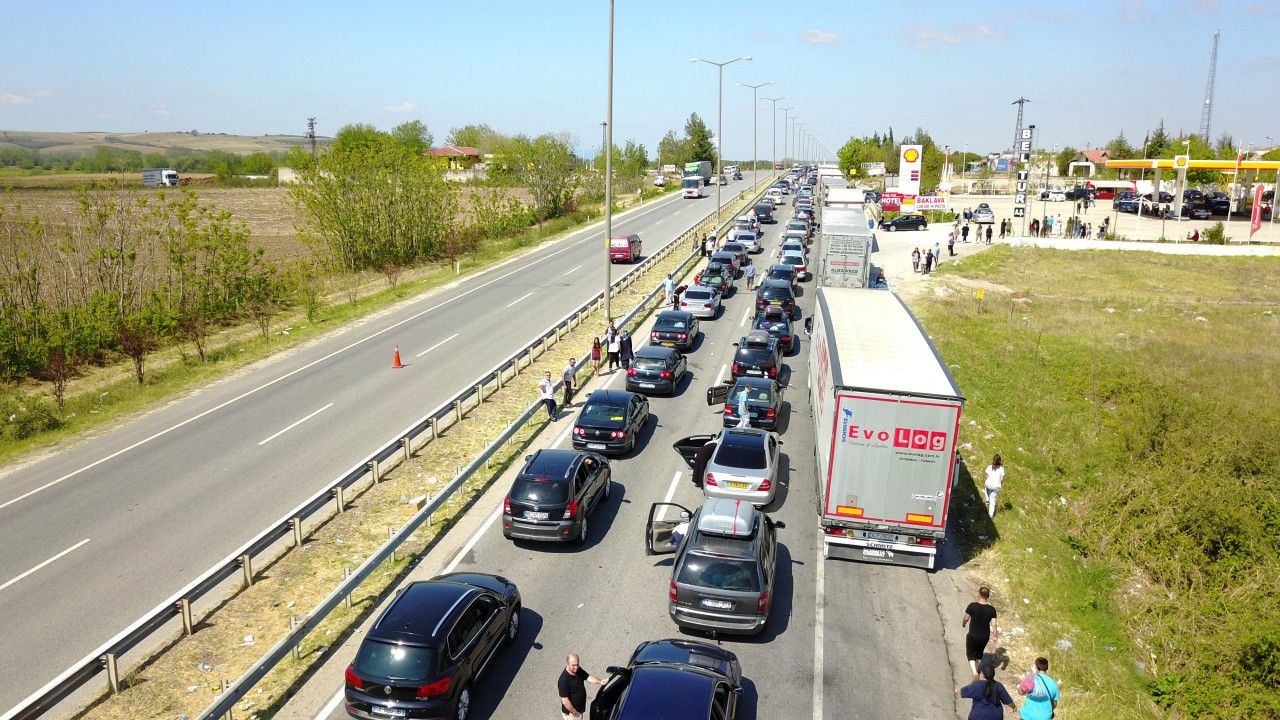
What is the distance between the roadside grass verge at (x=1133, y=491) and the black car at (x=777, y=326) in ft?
19.1

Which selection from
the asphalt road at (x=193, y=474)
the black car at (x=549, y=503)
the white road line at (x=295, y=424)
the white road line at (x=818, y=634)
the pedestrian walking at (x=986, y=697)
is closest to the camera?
the pedestrian walking at (x=986, y=697)

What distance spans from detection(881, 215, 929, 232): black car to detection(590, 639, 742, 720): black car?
2434 inches

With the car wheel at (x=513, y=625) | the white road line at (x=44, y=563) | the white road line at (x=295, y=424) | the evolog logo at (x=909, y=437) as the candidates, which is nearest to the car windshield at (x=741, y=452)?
the evolog logo at (x=909, y=437)

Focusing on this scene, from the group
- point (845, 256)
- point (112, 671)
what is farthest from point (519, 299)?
point (112, 671)

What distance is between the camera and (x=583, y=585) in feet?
45.9

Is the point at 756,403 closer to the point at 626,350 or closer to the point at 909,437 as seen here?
the point at 626,350

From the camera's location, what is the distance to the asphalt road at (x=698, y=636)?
36.0ft

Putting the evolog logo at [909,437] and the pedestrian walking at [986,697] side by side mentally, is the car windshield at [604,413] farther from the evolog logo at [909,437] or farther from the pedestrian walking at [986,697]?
the pedestrian walking at [986,697]

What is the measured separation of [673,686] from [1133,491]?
49.9 feet

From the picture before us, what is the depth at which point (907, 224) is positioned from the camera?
6719 cm

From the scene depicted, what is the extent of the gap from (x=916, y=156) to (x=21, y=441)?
181 ft

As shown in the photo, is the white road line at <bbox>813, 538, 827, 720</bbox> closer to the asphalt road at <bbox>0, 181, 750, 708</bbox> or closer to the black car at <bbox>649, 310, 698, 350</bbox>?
the asphalt road at <bbox>0, 181, 750, 708</bbox>

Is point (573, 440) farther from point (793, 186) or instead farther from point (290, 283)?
point (793, 186)

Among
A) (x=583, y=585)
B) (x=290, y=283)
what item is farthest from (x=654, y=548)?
(x=290, y=283)
